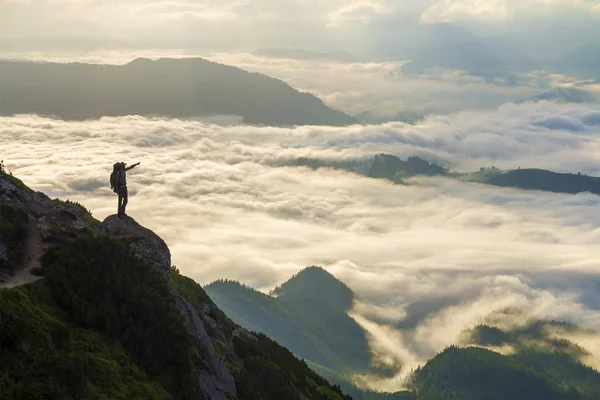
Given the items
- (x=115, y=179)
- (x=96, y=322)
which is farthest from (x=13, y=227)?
(x=96, y=322)

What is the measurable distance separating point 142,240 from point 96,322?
58.9 feet

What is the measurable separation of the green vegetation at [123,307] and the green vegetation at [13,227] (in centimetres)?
251

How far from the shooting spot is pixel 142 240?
54.0 metres

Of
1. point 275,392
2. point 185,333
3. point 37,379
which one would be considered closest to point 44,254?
point 185,333

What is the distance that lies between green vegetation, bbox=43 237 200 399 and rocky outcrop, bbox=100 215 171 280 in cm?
749

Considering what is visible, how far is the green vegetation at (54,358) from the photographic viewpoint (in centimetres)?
2511

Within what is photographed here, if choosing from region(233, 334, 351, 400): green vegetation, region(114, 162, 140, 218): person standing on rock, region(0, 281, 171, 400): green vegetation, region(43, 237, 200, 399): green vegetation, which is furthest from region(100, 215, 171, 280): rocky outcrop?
region(0, 281, 171, 400): green vegetation

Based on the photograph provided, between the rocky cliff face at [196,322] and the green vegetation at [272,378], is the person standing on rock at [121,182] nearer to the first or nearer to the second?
the rocky cliff face at [196,322]

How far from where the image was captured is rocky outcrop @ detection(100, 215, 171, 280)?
2089 inches

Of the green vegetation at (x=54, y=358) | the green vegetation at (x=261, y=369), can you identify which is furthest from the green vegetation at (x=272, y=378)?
the green vegetation at (x=54, y=358)

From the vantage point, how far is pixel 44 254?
4178cm

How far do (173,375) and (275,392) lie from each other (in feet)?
72.8

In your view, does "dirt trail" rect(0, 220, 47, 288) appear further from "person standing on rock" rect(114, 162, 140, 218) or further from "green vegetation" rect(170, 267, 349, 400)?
"green vegetation" rect(170, 267, 349, 400)

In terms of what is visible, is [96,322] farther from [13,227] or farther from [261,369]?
[261,369]
